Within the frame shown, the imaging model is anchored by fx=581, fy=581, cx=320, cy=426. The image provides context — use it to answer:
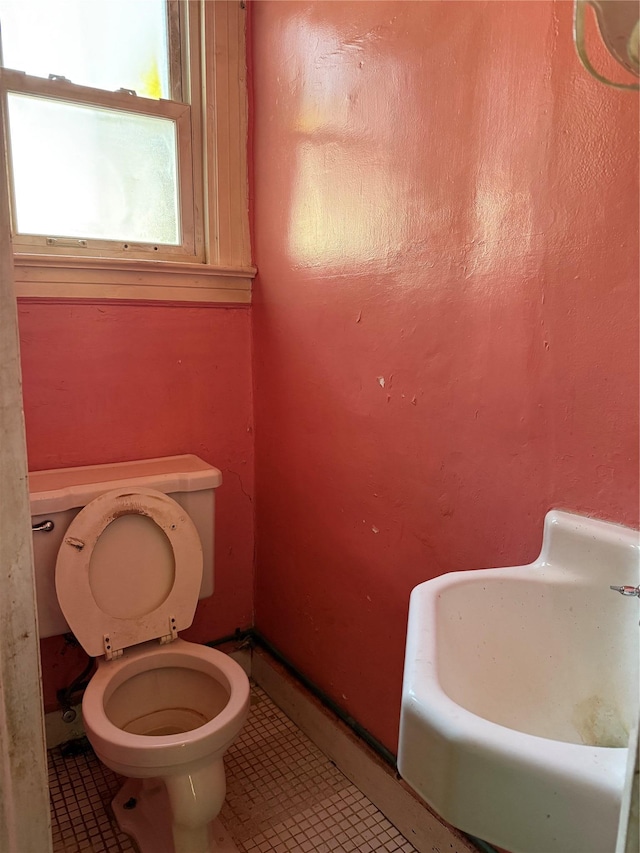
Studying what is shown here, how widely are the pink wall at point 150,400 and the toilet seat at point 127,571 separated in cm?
29

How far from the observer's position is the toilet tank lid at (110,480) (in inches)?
54.3

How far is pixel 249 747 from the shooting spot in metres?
1.71

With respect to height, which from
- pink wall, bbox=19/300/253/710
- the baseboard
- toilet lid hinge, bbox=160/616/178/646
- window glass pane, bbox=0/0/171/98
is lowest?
the baseboard

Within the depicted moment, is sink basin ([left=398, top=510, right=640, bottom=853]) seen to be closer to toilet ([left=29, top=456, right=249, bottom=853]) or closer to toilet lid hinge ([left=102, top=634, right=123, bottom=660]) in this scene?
toilet ([left=29, top=456, right=249, bottom=853])

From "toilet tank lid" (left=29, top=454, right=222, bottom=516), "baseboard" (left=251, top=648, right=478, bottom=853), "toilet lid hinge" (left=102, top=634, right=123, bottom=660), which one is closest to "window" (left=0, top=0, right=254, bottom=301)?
"toilet tank lid" (left=29, top=454, right=222, bottom=516)

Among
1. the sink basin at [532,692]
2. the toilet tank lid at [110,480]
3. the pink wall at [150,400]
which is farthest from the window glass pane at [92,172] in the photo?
the sink basin at [532,692]

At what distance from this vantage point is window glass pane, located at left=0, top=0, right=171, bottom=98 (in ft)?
4.88

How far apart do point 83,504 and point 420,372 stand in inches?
34.1

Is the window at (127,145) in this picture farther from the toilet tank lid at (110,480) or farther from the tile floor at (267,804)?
the tile floor at (267,804)

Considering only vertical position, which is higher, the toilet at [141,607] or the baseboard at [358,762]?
the toilet at [141,607]

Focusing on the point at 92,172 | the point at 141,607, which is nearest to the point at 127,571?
the point at 141,607

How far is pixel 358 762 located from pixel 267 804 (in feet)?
0.85

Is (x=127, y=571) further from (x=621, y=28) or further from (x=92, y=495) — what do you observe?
(x=621, y=28)

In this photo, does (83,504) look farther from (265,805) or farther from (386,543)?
(265,805)
